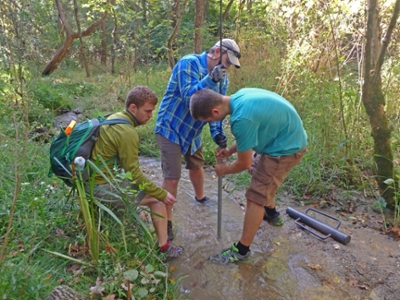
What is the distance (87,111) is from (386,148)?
233 inches

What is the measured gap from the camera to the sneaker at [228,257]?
290cm

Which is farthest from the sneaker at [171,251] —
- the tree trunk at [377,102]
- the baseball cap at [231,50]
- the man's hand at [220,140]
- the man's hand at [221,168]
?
the tree trunk at [377,102]

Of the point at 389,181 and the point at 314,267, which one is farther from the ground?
the point at 389,181

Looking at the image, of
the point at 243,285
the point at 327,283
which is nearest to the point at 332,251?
the point at 327,283

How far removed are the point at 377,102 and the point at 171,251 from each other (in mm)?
2659

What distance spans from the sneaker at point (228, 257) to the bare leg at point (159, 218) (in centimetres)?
50

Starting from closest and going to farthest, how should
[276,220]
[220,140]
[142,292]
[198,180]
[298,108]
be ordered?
1. [142,292]
2. [220,140]
3. [276,220]
4. [198,180]
5. [298,108]

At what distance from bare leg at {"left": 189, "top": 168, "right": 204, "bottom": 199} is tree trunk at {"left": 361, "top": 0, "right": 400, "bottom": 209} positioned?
195 cm

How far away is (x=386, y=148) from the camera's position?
3.54 m

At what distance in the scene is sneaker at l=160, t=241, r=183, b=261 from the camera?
283cm

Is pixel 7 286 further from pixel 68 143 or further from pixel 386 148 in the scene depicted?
pixel 386 148

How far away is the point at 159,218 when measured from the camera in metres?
2.72

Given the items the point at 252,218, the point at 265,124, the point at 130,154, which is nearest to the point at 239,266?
the point at 252,218

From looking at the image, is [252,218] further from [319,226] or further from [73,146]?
[73,146]
